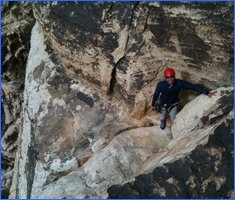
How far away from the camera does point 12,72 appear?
843 inches

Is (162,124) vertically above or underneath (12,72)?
above

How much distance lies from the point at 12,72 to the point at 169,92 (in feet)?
32.4

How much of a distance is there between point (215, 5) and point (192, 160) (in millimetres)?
4061

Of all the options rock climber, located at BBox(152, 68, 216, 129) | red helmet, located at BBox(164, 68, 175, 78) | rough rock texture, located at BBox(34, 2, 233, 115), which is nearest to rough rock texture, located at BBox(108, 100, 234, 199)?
rock climber, located at BBox(152, 68, 216, 129)

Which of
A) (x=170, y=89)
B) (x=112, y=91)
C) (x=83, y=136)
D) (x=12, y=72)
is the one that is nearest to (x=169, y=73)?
(x=170, y=89)

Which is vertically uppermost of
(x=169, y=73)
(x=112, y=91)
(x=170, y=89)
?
(x=169, y=73)

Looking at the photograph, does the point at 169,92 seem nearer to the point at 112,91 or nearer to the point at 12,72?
the point at 112,91

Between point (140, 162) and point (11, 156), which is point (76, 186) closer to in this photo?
point (140, 162)

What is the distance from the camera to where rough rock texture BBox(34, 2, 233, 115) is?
42.2ft

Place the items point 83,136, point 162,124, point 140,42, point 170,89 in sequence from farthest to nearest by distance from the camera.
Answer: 1. point 83,136
2. point 162,124
3. point 140,42
4. point 170,89

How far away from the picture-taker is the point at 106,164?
1334 centimetres

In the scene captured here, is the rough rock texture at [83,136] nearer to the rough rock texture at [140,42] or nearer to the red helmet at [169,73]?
the rough rock texture at [140,42]

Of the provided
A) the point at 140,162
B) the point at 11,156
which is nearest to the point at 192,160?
the point at 140,162

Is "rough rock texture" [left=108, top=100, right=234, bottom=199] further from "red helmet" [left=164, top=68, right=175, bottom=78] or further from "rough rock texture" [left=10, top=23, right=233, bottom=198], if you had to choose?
"red helmet" [left=164, top=68, right=175, bottom=78]
